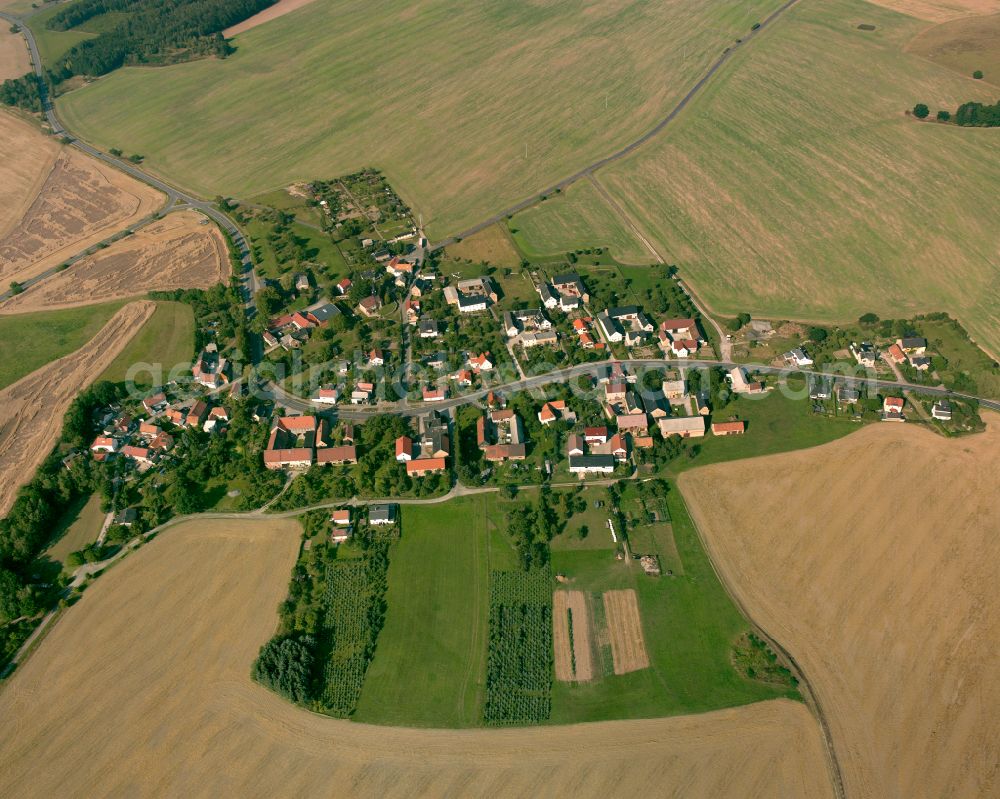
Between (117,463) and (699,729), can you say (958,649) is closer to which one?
(699,729)

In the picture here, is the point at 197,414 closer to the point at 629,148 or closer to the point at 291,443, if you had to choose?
the point at 291,443

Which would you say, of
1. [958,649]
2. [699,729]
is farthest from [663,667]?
[958,649]

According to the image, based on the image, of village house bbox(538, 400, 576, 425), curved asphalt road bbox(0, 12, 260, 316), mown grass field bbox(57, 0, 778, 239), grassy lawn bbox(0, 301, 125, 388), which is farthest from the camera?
mown grass field bbox(57, 0, 778, 239)

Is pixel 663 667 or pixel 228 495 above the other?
pixel 228 495

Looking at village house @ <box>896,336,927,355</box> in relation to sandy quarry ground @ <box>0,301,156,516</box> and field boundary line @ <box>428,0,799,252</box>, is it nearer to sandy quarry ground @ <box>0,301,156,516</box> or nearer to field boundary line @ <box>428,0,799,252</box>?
field boundary line @ <box>428,0,799,252</box>

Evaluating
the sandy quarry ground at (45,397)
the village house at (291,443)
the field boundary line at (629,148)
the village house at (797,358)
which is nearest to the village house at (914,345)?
the village house at (797,358)

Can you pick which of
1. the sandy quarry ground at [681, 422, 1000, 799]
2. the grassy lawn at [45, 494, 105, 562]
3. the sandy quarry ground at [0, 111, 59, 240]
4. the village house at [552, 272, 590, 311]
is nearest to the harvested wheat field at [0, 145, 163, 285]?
the sandy quarry ground at [0, 111, 59, 240]

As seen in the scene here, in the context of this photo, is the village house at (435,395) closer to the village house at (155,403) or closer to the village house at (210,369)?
the village house at (210,369)
